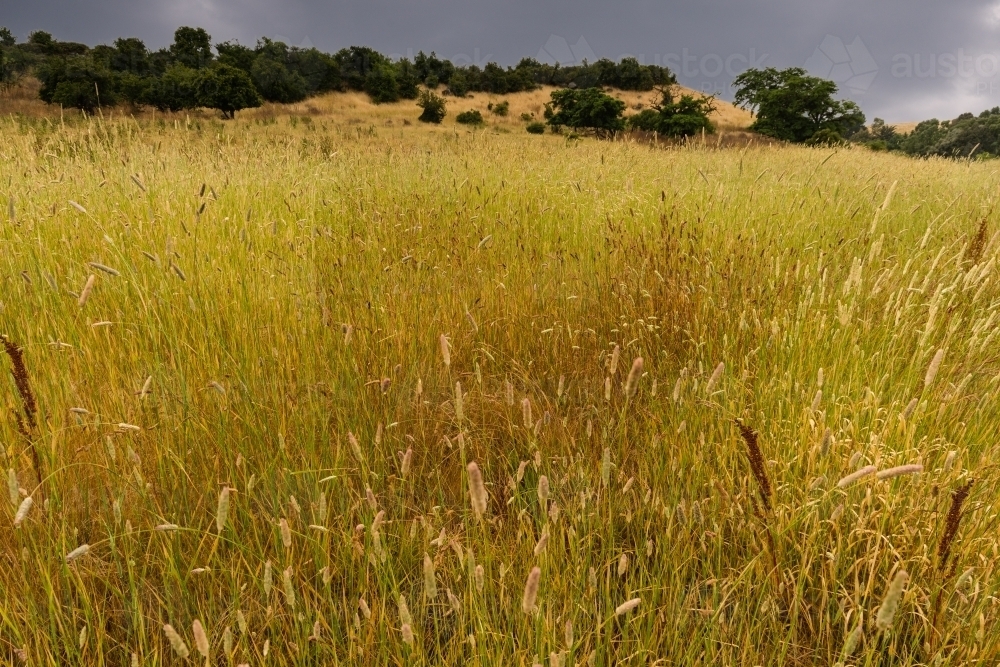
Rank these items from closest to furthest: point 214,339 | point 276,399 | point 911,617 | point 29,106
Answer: point 911,617, point 276,399, point 214,339, point 29,106

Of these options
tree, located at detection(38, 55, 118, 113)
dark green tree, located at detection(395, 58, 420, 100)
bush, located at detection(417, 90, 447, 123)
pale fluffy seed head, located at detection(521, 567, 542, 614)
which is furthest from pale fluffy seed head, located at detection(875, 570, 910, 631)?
dark green tree, located at detection(395, 58, 420, 100)

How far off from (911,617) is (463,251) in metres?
2.85

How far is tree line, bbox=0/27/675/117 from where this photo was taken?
27062mm

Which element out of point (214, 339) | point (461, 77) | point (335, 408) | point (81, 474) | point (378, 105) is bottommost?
point (81, 474)

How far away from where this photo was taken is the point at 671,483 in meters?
1.34

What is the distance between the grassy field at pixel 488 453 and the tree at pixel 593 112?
2711 centimetres

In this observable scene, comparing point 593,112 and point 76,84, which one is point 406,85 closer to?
point 593,112

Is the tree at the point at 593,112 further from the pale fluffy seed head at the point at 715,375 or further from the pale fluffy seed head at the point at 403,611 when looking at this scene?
the pale fluffy seed head at the point at 403,611

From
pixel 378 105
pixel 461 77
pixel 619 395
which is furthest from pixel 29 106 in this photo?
pixel 619 395

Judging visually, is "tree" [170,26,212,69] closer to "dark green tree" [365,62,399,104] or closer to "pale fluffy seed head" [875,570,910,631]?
"dark green tree" [365,62,399,104]

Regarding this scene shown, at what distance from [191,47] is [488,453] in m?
55.9

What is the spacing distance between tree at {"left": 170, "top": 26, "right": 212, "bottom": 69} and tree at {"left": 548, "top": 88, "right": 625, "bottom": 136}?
33193 mm

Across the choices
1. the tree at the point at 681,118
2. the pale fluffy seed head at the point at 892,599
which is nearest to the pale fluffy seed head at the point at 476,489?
the pale fluffy seed head at the point at 892,599

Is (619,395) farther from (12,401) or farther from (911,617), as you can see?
(12,401)
